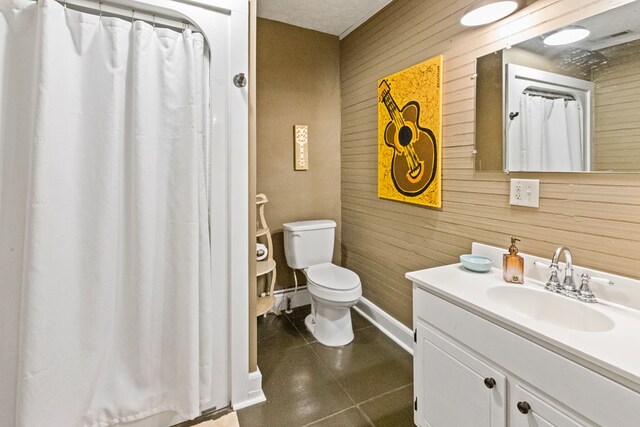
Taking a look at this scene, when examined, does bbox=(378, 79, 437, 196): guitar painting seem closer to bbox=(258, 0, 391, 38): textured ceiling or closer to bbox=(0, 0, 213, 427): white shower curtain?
bbox=(258, 0, 391, 38): textured ceiling

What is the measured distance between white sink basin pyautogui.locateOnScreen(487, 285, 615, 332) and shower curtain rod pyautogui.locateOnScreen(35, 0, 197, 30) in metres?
1.85

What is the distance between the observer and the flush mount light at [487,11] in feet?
4.45

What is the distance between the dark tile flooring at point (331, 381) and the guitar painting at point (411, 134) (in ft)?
3.55

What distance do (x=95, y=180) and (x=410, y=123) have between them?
180 centimetres

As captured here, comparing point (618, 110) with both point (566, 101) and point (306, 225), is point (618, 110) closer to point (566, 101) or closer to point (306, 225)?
point (566, 101)

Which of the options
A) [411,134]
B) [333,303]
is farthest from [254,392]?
[411,134]

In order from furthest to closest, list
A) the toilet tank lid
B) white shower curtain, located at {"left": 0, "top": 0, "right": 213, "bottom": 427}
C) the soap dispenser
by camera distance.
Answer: the toilet tank lid → the soap dispenser → white shower curtain, located at {"left": 0, "top": 0, "right": 213, "bottom": 427}

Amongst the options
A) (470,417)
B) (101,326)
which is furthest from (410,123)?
(101,326)

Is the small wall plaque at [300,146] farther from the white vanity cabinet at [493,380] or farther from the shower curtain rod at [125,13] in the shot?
the white vanity cabinet at [493,380]

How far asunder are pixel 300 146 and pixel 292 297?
1389 millimetres

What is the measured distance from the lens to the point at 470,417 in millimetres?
1124

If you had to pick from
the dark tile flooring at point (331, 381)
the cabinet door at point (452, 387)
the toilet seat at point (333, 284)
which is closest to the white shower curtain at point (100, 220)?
the dark tile flooring at point (331, 381)

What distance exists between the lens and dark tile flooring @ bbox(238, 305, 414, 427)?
1.55 meters

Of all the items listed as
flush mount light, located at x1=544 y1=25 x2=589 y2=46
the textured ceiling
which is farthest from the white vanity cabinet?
the textured ceiling
